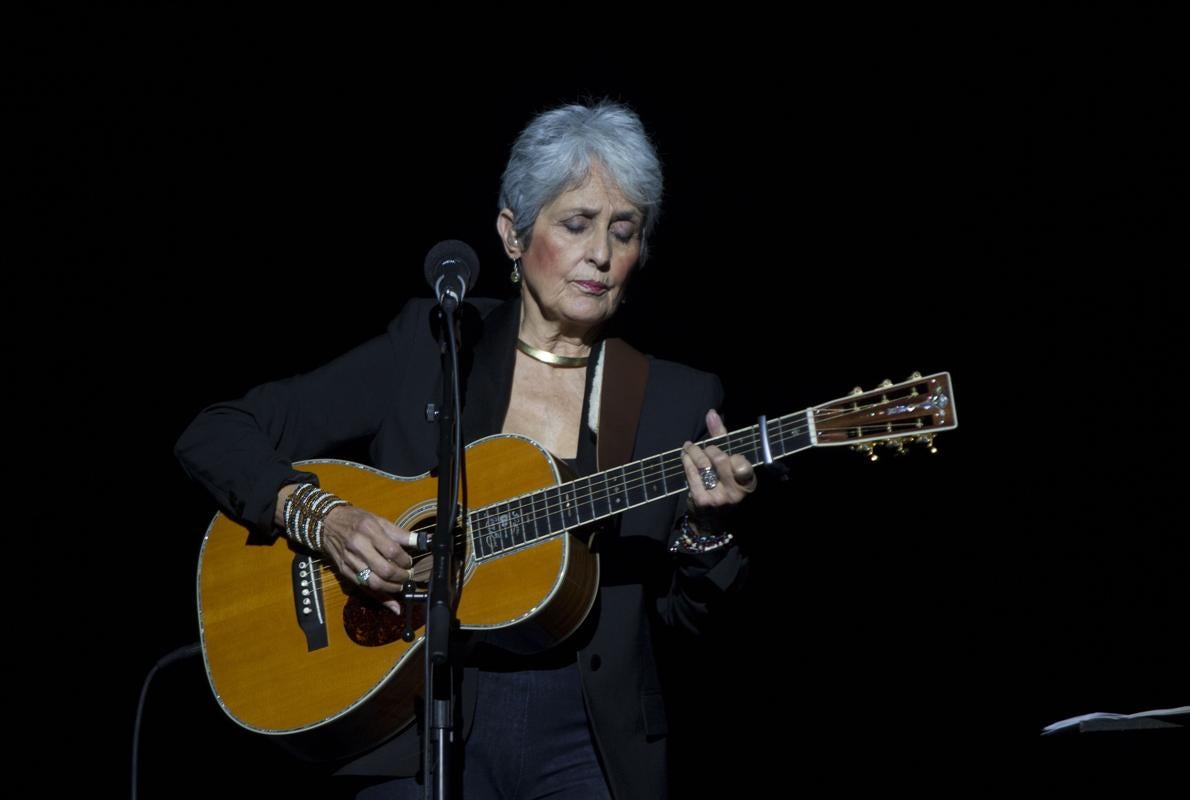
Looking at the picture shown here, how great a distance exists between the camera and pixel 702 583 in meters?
3.05

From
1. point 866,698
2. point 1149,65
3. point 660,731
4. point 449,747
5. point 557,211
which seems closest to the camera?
point 449,747

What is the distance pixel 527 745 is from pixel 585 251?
1322mm

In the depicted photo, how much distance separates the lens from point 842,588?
3.94 metres

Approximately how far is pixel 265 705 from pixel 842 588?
73.4 inches

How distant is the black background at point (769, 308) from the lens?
3.67 metres

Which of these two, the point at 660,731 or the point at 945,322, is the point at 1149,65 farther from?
the point at 660,731

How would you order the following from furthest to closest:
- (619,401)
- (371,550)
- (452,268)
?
1. (619,401)
2. (371,550)
3. (452,268)

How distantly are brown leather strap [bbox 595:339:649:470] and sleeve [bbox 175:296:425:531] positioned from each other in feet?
1.82

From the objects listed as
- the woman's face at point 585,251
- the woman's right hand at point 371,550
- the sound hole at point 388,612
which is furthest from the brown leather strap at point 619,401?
the woman's right hand at point 371,550

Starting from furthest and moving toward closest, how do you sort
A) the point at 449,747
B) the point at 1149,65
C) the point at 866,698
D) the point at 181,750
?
the point at 181,750 < the point at 866,698 < the point at 1149,65 < the point at 449,747

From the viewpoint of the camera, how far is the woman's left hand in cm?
285

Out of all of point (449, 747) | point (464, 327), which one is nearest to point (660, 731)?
point (449, 747)

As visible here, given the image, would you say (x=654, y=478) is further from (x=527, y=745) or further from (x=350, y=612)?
(x=350, y=612)

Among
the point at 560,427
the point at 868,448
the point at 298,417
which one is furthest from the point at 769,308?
the point at 298,417
